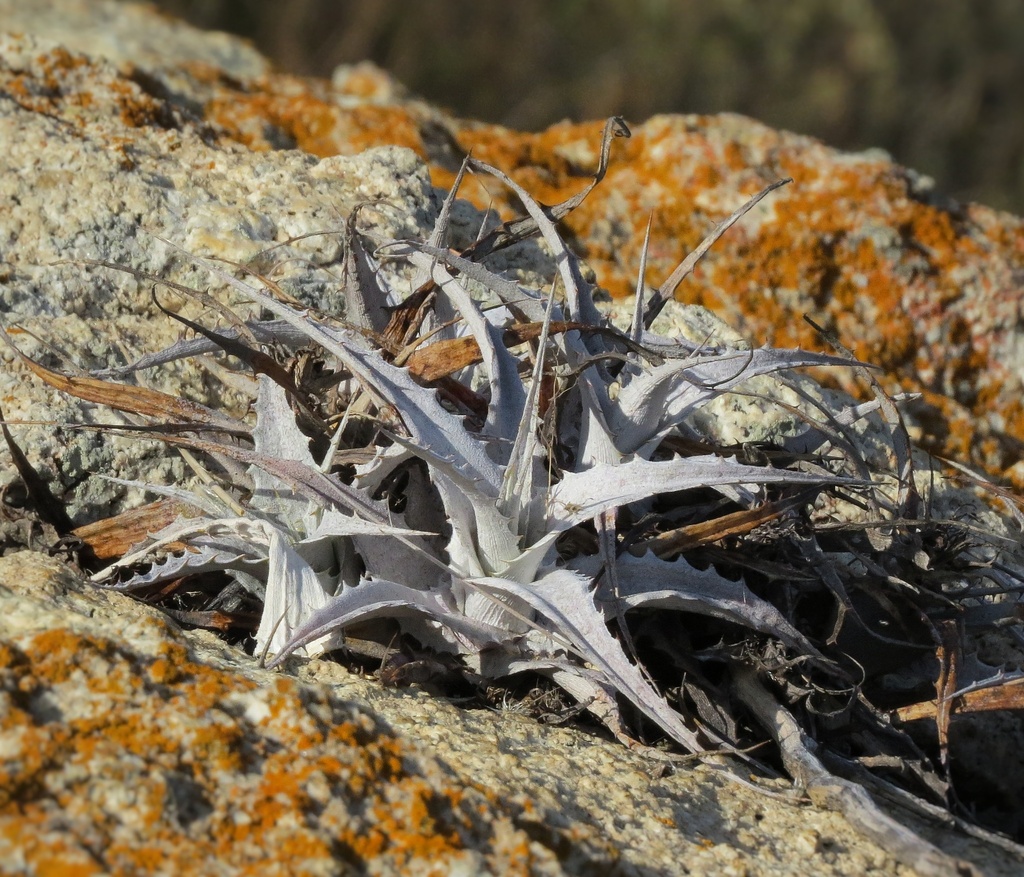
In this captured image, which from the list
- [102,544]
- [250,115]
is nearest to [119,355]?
[102,544]

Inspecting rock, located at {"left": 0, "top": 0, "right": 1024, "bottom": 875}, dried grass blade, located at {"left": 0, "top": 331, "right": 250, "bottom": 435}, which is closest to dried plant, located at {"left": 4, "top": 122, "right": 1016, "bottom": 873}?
dried grass blade, located at {"left": 0, "top": 331, "right": 250, "bottom": 435}

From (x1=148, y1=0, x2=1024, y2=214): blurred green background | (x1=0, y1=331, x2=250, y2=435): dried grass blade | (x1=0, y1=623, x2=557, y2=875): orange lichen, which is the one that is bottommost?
(x1=0, y1=623, x2=557, y2=875): orange lichen

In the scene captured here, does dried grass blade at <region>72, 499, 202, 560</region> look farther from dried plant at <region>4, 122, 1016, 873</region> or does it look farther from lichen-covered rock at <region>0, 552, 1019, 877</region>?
lichen-covered rock at <region>0, 552, 1019, 877</region>

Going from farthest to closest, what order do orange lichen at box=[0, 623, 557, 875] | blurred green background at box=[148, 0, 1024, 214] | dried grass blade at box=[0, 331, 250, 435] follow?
blurred green background at box=[148, 0, 1024, 214]
dried grass blade at box=[0, 331, 250, 435]
orange lichen at box=[0, 623, 557, 875]

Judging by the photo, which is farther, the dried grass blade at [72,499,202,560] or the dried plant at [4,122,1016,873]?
the dried grass blade at [72,499,202,560]

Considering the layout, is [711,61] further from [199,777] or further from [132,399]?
[199,777]

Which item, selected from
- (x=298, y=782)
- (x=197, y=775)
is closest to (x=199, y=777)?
(x=197, y=775)
